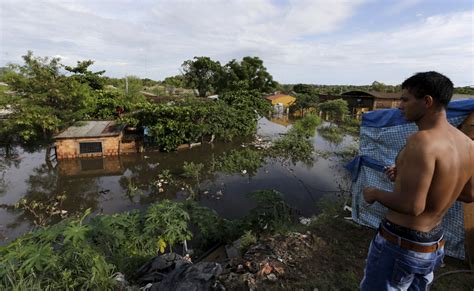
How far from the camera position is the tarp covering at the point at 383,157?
3.26m

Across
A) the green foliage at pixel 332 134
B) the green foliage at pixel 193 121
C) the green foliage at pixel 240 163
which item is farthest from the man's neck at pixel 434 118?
the green foliage at pixel 332 134

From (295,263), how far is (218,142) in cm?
1098

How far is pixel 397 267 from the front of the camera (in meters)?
1.50

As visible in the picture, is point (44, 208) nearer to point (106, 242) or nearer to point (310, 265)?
point (106, 242)

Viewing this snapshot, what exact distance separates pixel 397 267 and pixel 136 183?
851 centimetres

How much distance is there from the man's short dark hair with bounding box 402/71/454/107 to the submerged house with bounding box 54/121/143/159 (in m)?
11.5

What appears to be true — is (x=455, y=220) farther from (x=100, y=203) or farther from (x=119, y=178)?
(x=119, y=178)

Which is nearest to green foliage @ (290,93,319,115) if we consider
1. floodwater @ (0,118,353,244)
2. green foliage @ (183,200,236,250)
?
floodwater @ (0,118,353,244)

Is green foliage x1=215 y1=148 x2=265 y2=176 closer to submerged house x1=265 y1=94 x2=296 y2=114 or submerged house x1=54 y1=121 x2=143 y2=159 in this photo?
submerged house x1=54 y1=121 x2=143 y2=159

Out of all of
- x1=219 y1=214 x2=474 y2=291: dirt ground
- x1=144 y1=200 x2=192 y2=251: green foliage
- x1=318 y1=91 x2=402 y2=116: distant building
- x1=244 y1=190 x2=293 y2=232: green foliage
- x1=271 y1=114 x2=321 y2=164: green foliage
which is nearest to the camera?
x1=219 y1=214 x2=474 y2=291: dirt ground

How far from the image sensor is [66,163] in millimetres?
9961

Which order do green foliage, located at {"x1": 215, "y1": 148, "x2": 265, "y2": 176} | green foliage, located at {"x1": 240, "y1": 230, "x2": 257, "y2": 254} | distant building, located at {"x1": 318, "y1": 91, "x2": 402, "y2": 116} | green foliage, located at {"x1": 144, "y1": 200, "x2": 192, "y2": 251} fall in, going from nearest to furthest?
green foliage, located at {"x1": 144, "y1": 200, "x2": 192, "y2": 251} < green foliage, located at {"x1": 240, "y1": 230, "x2": 257, "y2": 254} < green foliage, located at {"x1": 215, "y1": 148, "x2": 265, "y2": 176} < distant building, located at {"x1": 318, "y1": 91, "x2": 402, "y2": 116}

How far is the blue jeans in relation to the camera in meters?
1.46

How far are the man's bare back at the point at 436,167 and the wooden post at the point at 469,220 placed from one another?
2.42m
